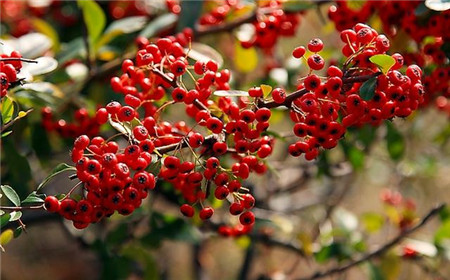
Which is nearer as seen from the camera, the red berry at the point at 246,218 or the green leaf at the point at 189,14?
the red berry at the point at 246,218

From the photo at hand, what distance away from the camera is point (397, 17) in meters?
1.96

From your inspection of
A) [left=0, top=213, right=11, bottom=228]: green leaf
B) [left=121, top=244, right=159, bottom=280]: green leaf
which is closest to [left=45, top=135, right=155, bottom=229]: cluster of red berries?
[left=0, top=213, right=11, bottom=228]: green leaf

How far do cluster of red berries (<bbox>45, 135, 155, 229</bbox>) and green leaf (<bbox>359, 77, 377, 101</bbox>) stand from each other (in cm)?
45

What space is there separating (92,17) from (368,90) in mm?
1253

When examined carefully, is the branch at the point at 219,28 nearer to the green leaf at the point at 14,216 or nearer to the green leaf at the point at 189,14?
the green leaf at the point at 189,14

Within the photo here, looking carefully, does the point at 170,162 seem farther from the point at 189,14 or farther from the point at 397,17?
the point at 189,14

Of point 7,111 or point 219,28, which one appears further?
point 219,28

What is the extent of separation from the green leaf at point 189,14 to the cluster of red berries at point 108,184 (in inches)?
45.5

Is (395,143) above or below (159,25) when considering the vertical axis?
below

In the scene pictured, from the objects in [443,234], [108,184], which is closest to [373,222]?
[443,234]

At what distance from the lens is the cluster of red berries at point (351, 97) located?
1.31 m

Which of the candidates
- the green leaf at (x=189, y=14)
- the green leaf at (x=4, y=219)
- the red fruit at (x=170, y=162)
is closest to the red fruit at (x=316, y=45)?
the red fruit at (x=170, y=162)

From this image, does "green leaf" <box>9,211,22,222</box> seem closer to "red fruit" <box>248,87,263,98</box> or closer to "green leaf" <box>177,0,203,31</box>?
"red fruit" <box>248,87,263,98</box>

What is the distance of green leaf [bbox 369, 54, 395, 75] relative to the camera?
4.18 ft
